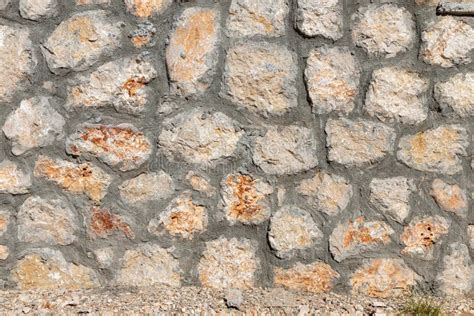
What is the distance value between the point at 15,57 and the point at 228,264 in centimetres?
120

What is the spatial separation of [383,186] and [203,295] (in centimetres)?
86

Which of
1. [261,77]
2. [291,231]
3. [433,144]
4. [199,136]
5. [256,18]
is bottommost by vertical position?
[291,231]

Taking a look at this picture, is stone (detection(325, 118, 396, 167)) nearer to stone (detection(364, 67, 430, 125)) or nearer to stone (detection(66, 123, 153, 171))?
stone (detection(364, 67, 430, 125))

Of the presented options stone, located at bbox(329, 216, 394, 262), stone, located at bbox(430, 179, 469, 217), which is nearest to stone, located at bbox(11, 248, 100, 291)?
stone, located at bbox(329, 216, 394, 262)

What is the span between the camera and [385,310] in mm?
2584

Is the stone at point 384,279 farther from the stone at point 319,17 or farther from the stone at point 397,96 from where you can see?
the stone at point 319,17

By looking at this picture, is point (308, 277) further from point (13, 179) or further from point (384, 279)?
point (13, 179)

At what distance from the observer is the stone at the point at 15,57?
255 centimetres

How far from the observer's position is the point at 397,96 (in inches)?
103

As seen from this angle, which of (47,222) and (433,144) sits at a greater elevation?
(433,144)

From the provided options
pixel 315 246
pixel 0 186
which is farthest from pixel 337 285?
pixel 0 186

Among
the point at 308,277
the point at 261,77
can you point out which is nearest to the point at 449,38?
the point at 261,77

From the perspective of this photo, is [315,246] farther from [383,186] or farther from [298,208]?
[383,186]

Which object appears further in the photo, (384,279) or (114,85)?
(384,279)
